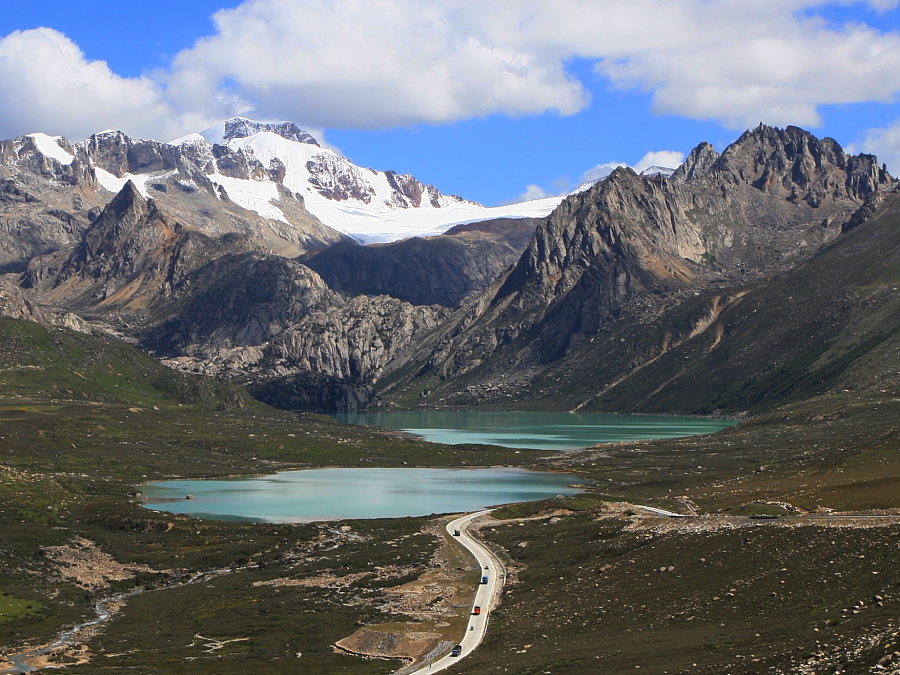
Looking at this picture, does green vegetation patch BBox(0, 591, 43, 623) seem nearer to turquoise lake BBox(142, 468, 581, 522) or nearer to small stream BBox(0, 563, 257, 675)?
small stream BBox(0, 563, 257, 675)

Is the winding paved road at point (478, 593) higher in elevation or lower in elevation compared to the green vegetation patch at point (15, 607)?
higher

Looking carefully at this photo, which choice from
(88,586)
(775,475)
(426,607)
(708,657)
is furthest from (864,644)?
(775,475)

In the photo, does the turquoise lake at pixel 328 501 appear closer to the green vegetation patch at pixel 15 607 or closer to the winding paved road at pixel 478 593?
the winding paved road at pixel 478 593

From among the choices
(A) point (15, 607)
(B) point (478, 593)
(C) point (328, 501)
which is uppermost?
(B) point (478, 593)

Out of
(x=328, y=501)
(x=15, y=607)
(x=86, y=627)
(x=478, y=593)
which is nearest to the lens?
(x=86, y=627)

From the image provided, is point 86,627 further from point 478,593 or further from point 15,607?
point 478,593

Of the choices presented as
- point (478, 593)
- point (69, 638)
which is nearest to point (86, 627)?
point (69, 638)

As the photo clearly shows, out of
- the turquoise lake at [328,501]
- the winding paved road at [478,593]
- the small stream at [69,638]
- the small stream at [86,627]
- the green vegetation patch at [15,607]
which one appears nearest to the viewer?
the winding paved road at [478,593]

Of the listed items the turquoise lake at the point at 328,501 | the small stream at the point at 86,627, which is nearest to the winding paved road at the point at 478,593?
the small stream at the point at 86,627

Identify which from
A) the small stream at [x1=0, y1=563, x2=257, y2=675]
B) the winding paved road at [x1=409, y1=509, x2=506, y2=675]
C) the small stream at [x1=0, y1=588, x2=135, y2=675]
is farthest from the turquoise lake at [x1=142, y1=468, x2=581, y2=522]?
the small stream at [x1=0, y1=588, x2=135, y2=675]
